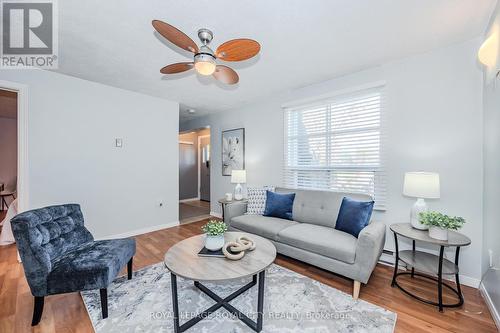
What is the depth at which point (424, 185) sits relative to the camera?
210 cm

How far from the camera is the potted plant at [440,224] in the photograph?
1.86 meters

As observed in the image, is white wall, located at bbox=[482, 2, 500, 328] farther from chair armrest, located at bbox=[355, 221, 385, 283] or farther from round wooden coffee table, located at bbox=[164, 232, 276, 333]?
round wooden coffee table, located at bbox=[164, 232, 276, 333]

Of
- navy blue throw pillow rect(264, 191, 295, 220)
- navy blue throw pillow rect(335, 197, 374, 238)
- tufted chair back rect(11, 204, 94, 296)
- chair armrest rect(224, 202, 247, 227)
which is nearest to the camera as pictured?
tufted chair back rect(11, 204, 94, 296)

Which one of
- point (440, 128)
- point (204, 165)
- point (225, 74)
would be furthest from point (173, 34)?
point (204, 165)

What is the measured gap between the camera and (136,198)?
149 inches

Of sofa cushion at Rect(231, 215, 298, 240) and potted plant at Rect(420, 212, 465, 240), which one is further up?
potted plant at Rect(420, 212, 465, 240)

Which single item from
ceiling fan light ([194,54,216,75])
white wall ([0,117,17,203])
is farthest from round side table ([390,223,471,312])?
white wall ([0,117,17,203])

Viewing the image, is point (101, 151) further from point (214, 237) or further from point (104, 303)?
point (214, 237)

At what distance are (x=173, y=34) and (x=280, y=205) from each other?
245cm

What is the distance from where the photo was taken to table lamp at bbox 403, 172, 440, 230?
6.84 feet

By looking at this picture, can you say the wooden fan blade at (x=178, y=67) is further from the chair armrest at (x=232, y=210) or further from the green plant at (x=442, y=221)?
the green plant at (x=442, y=221)

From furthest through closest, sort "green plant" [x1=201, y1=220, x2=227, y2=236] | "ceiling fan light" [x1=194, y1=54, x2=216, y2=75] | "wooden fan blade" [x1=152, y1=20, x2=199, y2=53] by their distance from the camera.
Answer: "green plant" [x1=201, y1=220, x2=227, y2=236]
"ceiling fan light" [x1=194, y1=54, x2=216, y2=75]
"wooden fan blade" [x1=152, y1=20, x2=199, y2=53]

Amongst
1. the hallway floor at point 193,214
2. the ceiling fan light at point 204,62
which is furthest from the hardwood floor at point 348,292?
the ceiling fan light at point 204,62
